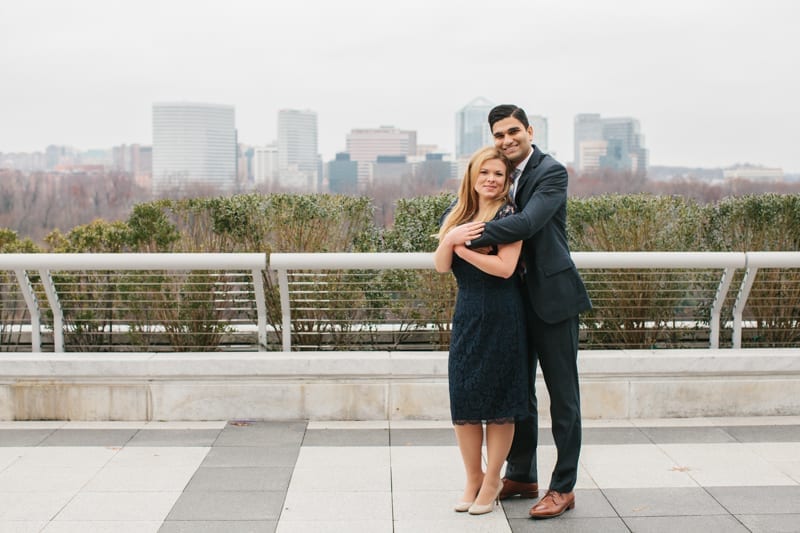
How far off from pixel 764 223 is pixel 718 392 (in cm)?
209

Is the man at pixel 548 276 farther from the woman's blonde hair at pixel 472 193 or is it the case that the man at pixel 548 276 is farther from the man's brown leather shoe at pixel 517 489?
the man's brown leather shoe at pixel 517 489

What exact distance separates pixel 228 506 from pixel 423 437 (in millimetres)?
1645

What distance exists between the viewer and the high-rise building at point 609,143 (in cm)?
6239

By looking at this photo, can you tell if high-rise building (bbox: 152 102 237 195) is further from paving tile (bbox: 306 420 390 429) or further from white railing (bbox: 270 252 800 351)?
paving tile (bbox: 306 420 390 429)

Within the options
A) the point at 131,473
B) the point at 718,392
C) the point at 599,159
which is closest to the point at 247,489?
the point at 131,473

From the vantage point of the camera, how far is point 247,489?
4.63 metres

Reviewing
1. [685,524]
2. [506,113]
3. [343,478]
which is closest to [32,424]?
[343,478]

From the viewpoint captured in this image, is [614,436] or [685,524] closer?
[685,524]

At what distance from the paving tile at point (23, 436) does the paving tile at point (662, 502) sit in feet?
11.7

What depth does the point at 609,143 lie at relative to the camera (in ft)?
238

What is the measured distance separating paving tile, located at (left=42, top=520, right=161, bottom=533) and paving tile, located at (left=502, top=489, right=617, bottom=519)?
1.72m

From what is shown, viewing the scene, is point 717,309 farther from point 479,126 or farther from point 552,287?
point 552,287

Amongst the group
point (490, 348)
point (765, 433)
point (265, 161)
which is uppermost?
point (265, 161)

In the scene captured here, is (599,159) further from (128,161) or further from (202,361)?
(202,361)
